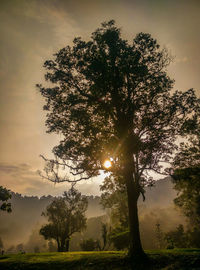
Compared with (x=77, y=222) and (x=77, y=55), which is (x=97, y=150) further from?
(x=77, y=222)

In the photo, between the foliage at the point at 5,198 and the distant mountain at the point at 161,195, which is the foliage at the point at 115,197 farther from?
the distant mountain at the point at 161,195

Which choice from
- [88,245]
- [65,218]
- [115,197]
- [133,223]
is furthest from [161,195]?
[133,223]

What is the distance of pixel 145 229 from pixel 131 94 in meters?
73.2

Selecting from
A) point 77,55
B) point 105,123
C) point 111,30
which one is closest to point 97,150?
point 105,123

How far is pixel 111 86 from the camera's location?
1545cm

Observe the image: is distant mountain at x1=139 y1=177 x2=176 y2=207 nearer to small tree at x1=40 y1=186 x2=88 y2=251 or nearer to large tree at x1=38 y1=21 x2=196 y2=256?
small tree at x1=40 y1=186 x2=88 y2=251

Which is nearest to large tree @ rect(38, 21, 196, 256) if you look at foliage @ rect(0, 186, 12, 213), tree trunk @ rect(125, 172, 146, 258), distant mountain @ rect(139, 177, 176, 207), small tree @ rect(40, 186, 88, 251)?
tree trunk @ rect(125, 172, 146, 258)

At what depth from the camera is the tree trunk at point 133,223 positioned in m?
12.9

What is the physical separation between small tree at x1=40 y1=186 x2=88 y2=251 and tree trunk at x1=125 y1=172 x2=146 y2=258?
86.9 feet

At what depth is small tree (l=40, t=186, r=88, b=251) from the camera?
3828 cm

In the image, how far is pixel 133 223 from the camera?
13.8m

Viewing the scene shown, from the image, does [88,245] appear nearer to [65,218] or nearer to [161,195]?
[65,218]

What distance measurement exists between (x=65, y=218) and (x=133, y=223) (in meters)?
30.9

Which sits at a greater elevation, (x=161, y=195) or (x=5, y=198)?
(x=161, y=195)
